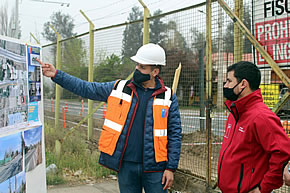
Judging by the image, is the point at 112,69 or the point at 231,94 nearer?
the point at 231,94

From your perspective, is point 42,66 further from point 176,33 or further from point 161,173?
point 176,33

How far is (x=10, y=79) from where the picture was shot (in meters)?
2.50

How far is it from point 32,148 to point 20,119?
31 centimetres

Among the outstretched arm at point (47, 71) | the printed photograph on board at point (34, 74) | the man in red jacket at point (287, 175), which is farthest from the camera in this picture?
the outstretched arm at point (47, 71)

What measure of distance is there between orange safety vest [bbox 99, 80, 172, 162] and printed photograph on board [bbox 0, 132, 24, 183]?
0.77 metres

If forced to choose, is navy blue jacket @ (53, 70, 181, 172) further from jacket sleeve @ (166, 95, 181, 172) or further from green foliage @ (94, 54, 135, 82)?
green foliage @ (94, 54, 135, 82)

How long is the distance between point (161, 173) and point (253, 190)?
3.21 feet

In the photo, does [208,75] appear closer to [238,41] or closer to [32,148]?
[238,41]

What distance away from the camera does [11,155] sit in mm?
2479

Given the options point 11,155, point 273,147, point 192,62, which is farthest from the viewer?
point 192,62

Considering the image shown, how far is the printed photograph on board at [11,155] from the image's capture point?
2381 mm

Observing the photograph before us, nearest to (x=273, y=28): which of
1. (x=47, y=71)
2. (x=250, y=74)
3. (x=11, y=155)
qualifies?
(x=250, y=74)

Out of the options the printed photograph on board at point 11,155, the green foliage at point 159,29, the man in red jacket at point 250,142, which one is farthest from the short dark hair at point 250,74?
the green foliage at point 159,29

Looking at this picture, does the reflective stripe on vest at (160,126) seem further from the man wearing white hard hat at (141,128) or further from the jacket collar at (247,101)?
the jacket collar at (247,101)
